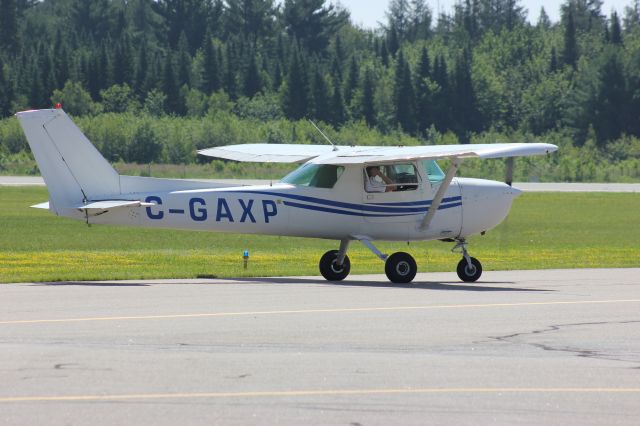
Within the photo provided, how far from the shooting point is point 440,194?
19.1 meters

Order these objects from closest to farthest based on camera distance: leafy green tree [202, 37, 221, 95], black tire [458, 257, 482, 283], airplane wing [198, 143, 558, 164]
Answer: airplane wing [198, 143, 558, 164]
black tire [458, 257, 482, 283]
leafy green tree [202, 37, 221, 95]

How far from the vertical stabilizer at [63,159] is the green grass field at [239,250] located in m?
1.90

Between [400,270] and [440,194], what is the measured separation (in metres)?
1.29

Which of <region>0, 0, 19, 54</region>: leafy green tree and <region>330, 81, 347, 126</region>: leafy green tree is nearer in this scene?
<region>330, 81, 347, 126</region>: leafy green tree

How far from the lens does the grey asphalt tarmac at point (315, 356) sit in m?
8.90

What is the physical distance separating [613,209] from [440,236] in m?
28.3

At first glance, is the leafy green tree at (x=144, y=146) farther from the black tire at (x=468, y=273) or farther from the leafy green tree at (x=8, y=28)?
the black tire at (x=468, y=273)

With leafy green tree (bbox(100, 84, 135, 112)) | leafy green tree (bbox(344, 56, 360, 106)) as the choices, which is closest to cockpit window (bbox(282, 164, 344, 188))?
leafy green tree (bbox(100, 84, 135, 112))

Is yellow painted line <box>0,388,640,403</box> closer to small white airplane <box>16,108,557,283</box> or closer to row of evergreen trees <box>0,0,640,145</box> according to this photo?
small white airplane <box>16,108,557,283</box>

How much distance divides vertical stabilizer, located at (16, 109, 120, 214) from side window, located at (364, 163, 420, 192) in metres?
4.08

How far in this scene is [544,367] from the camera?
1072 cm

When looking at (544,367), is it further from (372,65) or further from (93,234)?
(372,65)

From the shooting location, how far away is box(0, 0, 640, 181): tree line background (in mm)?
86250

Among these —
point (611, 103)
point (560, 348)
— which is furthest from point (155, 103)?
point (560, 348)
